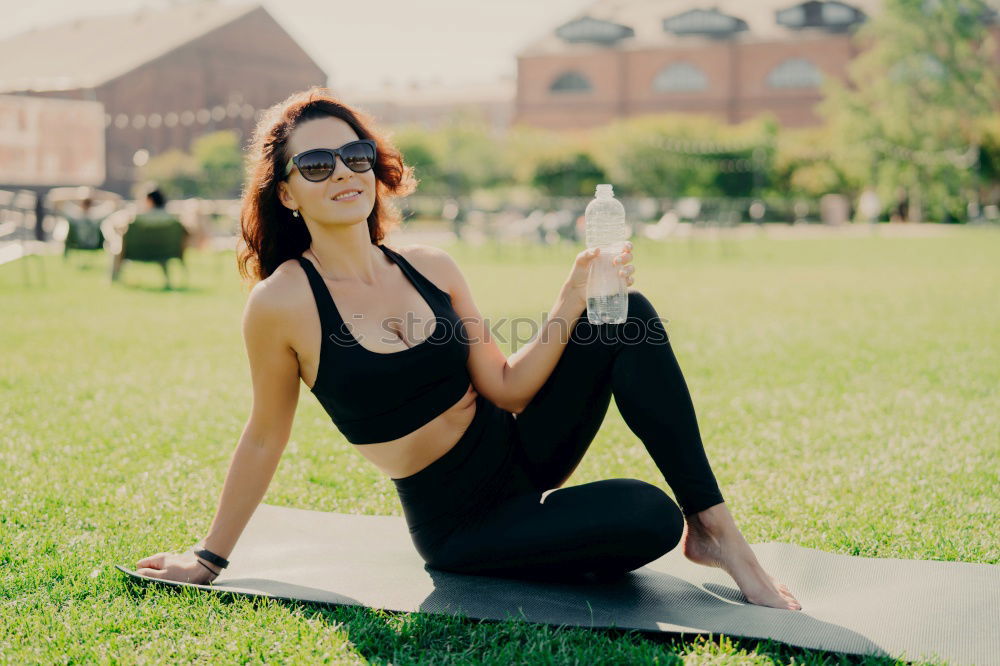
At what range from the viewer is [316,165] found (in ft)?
8.15

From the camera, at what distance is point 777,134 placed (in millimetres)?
37219

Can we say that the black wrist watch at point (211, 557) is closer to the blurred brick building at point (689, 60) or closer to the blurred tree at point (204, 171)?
the blurred tree at point (204, 171)

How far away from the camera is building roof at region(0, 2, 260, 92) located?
3919 cm

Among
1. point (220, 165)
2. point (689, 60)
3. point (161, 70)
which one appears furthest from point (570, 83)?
point (220, 165)

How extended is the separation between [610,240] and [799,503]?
4.72 ft

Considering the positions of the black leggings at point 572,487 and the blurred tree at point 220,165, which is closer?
the black leggings at point 572,487

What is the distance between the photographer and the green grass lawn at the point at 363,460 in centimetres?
236

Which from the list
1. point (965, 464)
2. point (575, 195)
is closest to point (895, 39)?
point (575, 195)

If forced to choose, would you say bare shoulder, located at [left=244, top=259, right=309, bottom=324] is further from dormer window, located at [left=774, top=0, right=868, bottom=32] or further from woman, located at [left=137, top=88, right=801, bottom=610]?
dormer window, located at [left=774, top=0, right=868, bottom=32]

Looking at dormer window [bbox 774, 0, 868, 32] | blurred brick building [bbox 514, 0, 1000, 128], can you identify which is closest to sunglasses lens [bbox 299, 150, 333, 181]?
blurred brick building [bbox 514, 0, 1000, 128]

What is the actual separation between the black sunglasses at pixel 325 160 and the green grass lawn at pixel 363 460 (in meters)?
1.15

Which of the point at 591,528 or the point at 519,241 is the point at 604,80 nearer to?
the point at 519,241

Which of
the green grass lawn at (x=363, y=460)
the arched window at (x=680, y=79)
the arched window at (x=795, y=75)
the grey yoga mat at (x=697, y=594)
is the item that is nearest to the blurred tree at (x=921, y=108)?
the arched window at (x=795, y=75)

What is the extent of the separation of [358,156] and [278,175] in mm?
223
